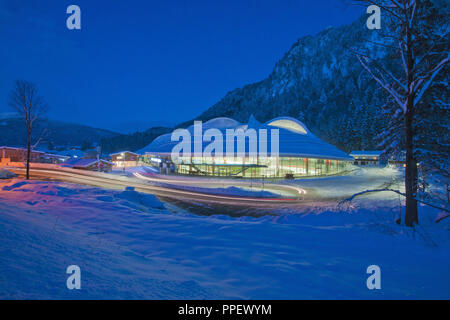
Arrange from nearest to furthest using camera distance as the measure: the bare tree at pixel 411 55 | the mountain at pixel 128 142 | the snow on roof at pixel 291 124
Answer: the bare tree at pixel 411 55 → the snow on roof at pixel 291 124 → the mountain at pixel 128 142

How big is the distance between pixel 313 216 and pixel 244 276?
324 inches

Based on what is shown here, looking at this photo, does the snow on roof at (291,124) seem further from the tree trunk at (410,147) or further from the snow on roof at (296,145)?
the tree trunk at (410,147)

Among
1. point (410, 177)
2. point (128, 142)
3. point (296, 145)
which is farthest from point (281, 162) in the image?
point (128, 142)

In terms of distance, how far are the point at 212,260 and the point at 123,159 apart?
61354 millimetres

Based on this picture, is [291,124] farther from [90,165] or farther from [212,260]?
[212,260]

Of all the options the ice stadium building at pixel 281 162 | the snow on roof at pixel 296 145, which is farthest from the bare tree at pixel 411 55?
the snow on roof at pixel 296 145

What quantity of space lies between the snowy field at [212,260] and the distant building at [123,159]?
54.3 meters

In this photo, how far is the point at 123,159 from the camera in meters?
60.2

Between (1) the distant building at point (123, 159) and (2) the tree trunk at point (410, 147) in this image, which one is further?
(1) the distant building at point (123, 159)

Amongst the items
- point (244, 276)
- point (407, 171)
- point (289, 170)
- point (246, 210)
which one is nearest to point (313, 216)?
point (407, 171)

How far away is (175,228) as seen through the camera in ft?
24.0

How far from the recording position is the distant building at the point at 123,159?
5847 cm

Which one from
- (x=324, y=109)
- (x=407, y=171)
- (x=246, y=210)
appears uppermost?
(x=324, y=109)
